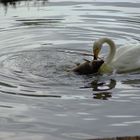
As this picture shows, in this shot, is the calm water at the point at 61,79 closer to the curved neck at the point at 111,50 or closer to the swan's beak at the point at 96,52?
the swan's beak at the point at 96,52

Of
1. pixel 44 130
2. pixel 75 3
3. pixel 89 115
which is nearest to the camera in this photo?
pixel 44 130

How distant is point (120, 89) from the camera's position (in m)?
10.3

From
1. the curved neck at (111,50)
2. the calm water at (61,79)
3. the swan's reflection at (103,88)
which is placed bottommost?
the swan's reflection at (103,88)

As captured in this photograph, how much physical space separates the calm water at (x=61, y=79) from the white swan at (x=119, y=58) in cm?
26

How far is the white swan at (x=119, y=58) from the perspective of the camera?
1155 cm

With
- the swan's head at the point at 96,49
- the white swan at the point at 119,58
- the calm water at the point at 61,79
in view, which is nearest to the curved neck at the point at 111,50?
the white swan at the point at 119,58

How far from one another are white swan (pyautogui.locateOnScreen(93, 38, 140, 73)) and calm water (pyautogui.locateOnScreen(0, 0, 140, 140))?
26 cm

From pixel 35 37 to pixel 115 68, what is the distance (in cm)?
290

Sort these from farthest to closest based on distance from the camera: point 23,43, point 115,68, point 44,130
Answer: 1. point 23,43
2. point 115,68
3. point 44,130

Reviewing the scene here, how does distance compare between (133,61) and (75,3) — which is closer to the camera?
(133,61)

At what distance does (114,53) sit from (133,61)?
43 centimetres

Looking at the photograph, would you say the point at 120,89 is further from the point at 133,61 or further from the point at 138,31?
the point at 138,31

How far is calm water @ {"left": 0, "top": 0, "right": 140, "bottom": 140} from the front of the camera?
330 inches

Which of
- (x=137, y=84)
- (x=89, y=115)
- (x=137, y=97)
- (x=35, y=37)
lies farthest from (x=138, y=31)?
(x=89, y=115)
